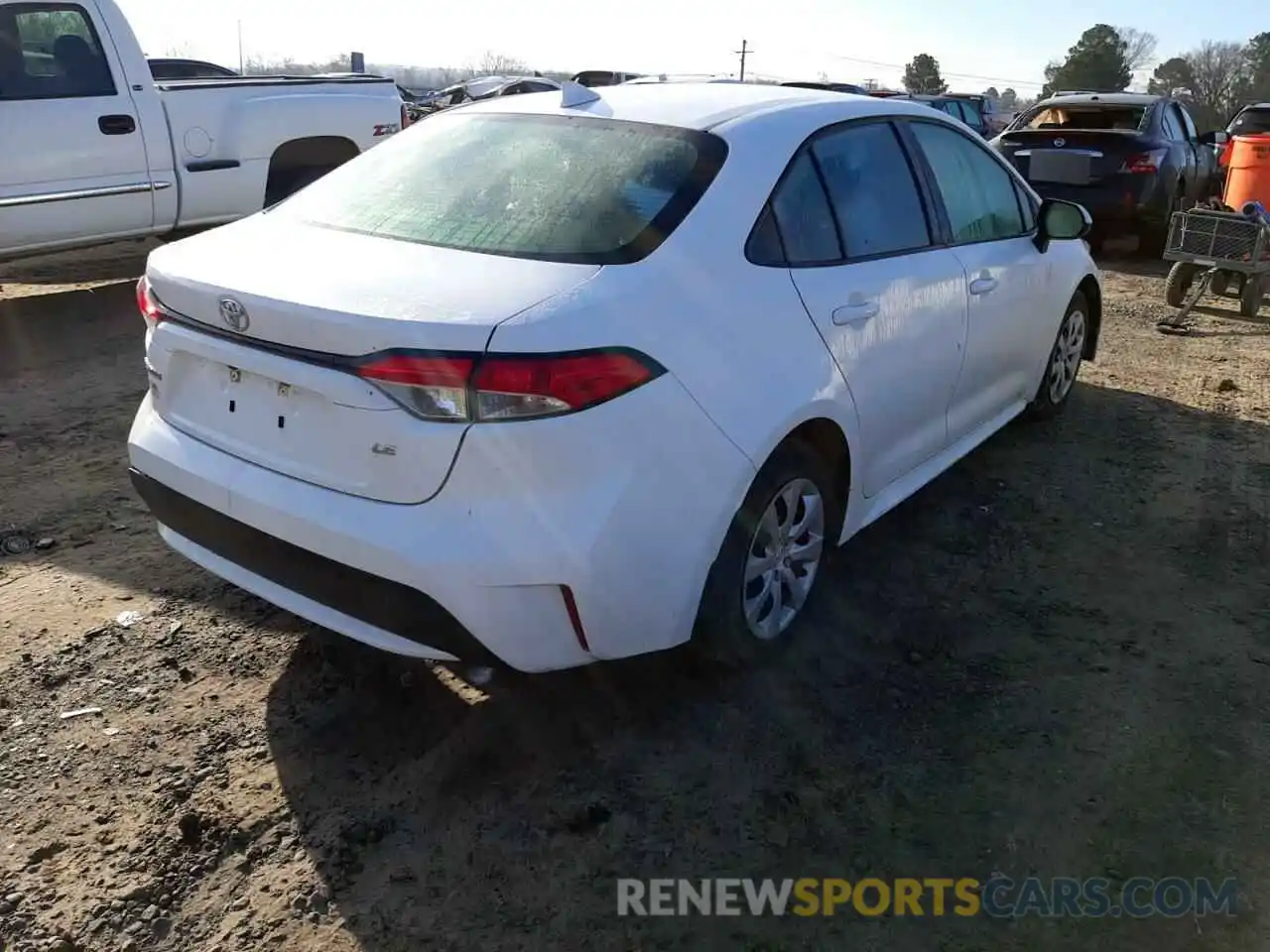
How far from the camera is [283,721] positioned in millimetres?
2965

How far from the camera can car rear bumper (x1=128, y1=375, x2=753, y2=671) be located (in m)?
2.38

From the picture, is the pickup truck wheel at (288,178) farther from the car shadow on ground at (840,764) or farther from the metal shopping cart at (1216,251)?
the metal shopping cart at (1216,251)

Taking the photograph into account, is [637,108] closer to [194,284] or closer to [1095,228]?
[194,284]

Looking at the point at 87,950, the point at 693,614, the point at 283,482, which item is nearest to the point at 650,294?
the point at 693,614

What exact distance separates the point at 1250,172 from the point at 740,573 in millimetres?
8674

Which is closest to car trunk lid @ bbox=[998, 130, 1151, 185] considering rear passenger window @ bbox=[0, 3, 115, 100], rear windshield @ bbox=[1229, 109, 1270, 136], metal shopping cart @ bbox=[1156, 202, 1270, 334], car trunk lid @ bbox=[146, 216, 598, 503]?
metal shopping cart @ bbox=[1156, 202, 1270, 334]

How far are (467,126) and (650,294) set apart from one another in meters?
1.27

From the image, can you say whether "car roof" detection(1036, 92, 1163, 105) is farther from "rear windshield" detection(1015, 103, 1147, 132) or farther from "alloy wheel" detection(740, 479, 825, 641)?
"alloy wheel" detection(740, 479, 825, 641)

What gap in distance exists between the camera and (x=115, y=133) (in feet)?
22.2

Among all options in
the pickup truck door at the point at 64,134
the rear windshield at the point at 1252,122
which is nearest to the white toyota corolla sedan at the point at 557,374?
the pickup truck door at the point at 64,134

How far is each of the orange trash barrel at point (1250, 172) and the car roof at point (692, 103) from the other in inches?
275

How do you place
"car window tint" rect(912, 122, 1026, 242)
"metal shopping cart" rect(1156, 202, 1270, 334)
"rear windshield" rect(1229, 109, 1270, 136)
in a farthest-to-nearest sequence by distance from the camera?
"rear windshield" rect(1229, 109, 1270, 136) → "metal shopping cart" rect(1156, 202, 1270, 334) → "car window tint" rect(912, 122, 1026, 242)

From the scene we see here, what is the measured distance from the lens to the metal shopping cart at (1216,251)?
774cm

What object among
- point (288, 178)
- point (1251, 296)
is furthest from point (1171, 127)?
point (288, 178)
